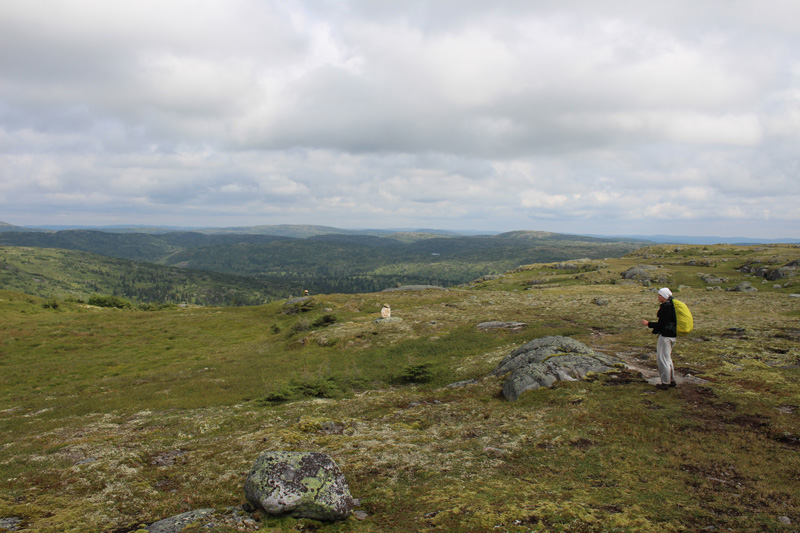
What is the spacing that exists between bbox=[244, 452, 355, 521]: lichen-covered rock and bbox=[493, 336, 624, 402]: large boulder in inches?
548

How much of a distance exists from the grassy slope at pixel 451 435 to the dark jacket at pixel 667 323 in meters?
3.22

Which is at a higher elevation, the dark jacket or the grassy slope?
the dark jacket

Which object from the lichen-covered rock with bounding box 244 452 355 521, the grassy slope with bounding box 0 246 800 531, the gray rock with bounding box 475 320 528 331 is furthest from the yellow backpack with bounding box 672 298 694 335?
the gray rock with bounding box 475 320 528 331

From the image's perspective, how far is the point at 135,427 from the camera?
24328 millimetres

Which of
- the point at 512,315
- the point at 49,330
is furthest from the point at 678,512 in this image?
the point at 49,330

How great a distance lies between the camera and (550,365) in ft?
79.7

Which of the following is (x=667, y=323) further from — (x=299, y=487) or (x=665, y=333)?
(x=299, y=487)

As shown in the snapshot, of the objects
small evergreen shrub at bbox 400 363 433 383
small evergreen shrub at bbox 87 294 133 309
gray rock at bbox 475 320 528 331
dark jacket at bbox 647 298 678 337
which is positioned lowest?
small evergreen shrub at bbox 87 294 133 309

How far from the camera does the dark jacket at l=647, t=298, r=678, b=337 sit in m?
18.9

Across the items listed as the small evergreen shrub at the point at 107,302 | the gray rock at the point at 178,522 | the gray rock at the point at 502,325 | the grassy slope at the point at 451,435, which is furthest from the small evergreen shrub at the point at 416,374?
the small evergreen shrub at the point at 107,302

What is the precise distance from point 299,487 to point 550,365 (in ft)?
62.5

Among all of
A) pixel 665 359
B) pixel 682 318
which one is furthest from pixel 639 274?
pixel 682 318

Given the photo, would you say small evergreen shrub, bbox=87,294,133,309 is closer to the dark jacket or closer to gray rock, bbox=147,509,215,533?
gray rock, bbox=147,509,215,533

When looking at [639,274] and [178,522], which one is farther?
[639,274]
